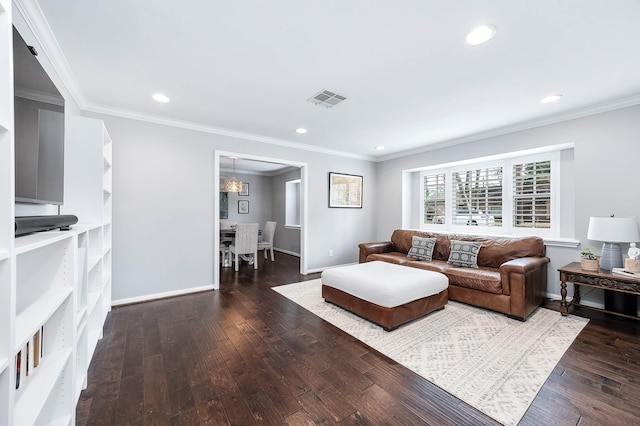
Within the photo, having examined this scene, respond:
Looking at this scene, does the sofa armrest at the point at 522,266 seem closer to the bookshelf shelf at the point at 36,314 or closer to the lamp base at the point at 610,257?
the lamp base at the point at 610,257

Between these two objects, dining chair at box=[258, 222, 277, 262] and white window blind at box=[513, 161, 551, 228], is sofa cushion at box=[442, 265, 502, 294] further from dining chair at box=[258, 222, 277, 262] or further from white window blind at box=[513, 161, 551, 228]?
dining chair at box=[258, 222, 277, 262]

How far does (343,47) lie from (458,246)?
316cm

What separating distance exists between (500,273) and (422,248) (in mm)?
1327

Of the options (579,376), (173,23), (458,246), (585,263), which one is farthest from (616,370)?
(173,23)

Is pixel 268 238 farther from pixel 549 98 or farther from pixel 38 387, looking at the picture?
pixel 549 98

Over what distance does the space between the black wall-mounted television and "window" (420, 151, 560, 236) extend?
525cm

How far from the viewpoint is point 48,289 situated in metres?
1.33

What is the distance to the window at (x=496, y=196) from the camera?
3.85m

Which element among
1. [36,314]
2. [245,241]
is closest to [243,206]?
[245,241]

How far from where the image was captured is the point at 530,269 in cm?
301

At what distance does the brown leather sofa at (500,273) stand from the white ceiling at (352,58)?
170cm

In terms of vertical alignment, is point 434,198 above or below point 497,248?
above

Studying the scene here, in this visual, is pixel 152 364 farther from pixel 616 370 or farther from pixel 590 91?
pixel 590 91

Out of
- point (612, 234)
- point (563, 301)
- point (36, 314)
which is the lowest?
point (563, 301)
